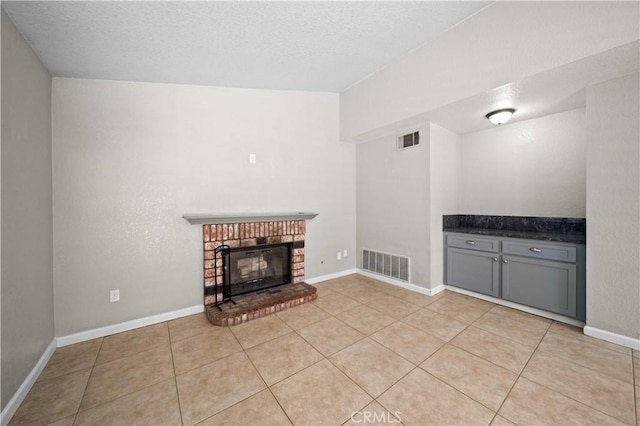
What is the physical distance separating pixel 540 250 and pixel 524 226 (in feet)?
2.54

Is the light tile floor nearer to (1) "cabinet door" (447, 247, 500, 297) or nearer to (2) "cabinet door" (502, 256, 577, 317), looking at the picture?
(2) "cabinet door" (502, 256, 577, 317)

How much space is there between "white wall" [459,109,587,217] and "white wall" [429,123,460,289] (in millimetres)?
294

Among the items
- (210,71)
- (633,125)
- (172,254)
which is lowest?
(172,254)

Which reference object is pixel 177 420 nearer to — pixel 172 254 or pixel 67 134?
pixel 172 254

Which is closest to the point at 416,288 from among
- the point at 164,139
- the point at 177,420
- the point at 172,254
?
the point at 177,420

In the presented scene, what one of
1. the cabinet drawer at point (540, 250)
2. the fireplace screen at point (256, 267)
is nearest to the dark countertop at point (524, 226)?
the cabinet drawer at point (540, 250)

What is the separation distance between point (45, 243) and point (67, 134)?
1019mm

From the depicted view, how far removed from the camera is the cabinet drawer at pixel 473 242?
9.62 ft

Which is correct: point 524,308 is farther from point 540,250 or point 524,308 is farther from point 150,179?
point 150,179

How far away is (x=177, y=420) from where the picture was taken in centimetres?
141

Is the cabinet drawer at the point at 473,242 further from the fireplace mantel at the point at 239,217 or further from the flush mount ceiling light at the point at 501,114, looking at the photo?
→ the fireplace mantel at the point at 239,217

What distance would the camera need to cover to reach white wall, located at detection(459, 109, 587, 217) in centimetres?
284

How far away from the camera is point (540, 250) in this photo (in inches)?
101

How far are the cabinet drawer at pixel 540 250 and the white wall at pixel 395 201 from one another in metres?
0.90
